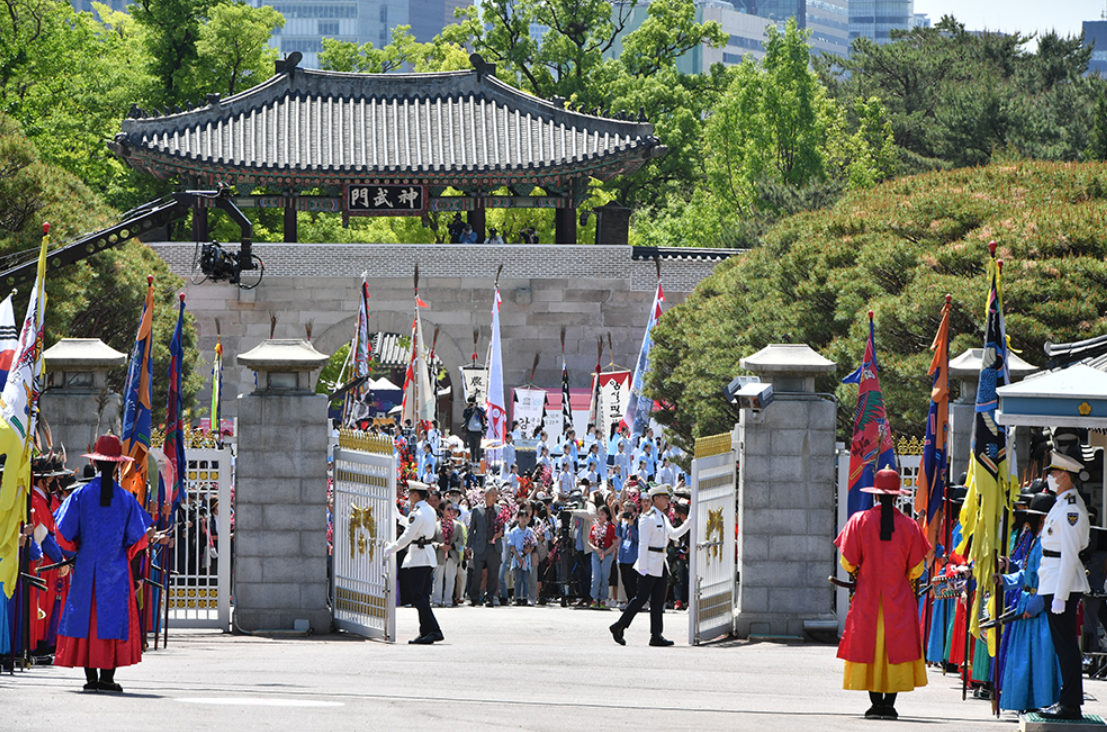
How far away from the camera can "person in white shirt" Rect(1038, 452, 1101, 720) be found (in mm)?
8516

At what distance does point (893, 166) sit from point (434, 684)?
39524mm

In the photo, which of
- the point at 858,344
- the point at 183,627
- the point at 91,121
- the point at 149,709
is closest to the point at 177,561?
the point at 183,627

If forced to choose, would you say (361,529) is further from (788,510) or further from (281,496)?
(788,510)

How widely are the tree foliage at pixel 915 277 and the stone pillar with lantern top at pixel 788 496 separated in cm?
163

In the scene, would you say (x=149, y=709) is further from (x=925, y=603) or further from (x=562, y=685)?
(x=925, y=603)

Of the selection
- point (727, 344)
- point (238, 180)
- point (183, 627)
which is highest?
point (238, 180)

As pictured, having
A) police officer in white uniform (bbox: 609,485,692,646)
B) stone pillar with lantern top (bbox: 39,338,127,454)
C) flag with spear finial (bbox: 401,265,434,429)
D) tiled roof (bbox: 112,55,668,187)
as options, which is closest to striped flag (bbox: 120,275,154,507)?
stone pillar with lantern top (bbox: 39,338,127,454)

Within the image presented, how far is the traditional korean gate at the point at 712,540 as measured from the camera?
42.5 ft

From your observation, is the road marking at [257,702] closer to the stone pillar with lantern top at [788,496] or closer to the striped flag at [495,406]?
the stone pillar with lantern top at [788,496]

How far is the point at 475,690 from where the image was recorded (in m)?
9.60

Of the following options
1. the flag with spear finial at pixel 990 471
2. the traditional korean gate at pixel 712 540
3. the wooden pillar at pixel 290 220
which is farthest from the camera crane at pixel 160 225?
the wooden pillar at pixel 290 220

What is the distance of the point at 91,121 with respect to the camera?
39.5 m

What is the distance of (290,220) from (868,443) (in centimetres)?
2370

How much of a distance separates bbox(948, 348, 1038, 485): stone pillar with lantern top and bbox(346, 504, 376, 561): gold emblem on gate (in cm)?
517
